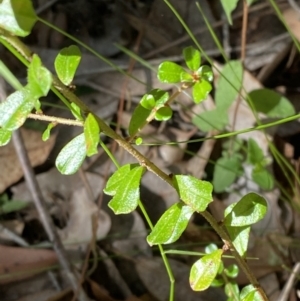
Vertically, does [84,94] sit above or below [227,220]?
above

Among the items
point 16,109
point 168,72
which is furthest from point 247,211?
point 16,109

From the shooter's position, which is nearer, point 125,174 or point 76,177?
point 125,174

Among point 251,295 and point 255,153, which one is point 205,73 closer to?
point 251,295

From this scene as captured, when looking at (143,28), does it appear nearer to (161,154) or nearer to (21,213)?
(161,154)

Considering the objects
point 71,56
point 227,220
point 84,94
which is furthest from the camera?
point 84,94

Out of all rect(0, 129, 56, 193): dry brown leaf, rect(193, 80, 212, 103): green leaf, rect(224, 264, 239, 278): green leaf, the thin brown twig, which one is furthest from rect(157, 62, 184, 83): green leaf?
rect(0, 129, 56, 193): dry brown leaf

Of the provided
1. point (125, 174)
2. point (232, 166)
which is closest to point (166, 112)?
point (125, 174)

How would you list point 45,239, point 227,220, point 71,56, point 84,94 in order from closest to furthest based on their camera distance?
point 71,56, point 227,220, point 45,239, point 84,94

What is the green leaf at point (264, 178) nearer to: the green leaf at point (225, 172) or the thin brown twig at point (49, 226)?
the green leaf at point (225, 172)
